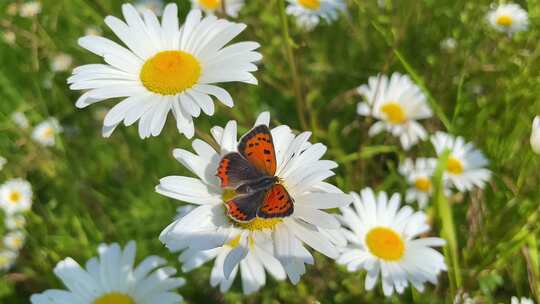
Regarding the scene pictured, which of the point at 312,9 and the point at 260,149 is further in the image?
the point at 312,9

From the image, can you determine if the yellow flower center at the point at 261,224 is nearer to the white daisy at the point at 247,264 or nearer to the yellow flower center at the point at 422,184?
the white daisy at the point at 247,264

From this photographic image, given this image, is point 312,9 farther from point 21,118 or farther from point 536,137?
point 21,118

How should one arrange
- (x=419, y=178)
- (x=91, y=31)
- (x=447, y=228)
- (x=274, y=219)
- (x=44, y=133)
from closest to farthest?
(x=274, y=219), (x=447, y=228), (x=419, y=178), (x=44, y=133), (x=91, y=31)

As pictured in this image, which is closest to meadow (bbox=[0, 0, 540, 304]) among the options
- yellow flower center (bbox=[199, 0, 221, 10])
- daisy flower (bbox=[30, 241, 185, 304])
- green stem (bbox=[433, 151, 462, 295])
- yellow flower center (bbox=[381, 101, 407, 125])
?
green stem (bbox=[433, 151, 462, 295])

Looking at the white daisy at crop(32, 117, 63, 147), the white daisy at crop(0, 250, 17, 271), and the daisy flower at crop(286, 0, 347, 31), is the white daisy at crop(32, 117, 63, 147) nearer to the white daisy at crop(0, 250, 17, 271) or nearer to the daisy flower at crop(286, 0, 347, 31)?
the white daisy at crop(0, 250, 17, 271)

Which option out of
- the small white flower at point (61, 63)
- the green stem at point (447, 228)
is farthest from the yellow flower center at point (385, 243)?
the small white flower at point (61, 63)

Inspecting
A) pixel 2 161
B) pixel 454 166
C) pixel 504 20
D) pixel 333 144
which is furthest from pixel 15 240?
pixel 504 20

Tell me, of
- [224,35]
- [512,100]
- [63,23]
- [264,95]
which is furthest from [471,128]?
[63,23]
